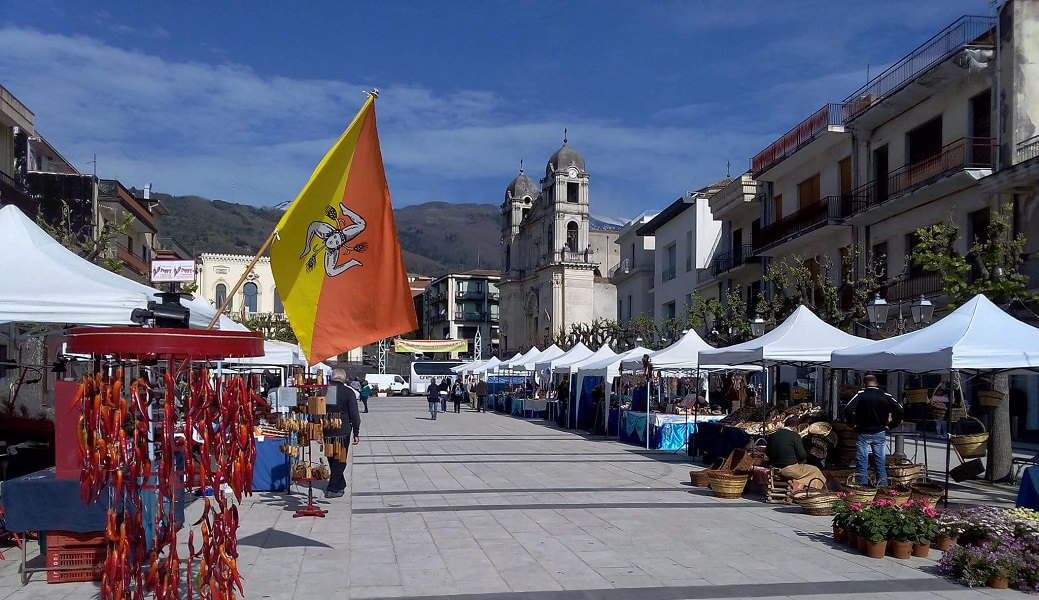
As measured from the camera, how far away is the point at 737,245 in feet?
136

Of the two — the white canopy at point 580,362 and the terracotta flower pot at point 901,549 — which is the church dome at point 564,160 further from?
the terracotta flower pot at point 901,549

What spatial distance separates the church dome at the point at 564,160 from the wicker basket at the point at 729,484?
218 feet

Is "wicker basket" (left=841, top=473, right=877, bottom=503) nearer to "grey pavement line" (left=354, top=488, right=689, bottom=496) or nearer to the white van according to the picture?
"grey pavement line" (left=354, top=488, right=689, bottom=496)

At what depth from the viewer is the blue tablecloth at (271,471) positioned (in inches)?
512

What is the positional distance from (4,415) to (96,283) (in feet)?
12.0

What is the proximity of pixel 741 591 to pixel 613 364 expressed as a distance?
55.0ft

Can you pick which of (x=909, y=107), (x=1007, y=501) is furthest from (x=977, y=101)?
(x=1007, y=501)

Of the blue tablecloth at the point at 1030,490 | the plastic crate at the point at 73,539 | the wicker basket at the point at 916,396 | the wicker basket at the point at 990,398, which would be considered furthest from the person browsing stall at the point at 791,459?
the plastic crate at the point at 73,539

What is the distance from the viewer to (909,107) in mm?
27438

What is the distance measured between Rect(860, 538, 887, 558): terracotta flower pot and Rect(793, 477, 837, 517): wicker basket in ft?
7.58

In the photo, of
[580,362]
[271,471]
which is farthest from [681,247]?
[271,471]

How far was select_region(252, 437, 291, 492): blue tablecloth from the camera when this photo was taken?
42.7ft

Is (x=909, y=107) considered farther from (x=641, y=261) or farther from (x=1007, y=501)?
(x=641, y=261)

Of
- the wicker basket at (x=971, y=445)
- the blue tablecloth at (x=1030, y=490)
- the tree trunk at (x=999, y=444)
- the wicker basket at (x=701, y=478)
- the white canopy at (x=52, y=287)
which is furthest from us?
the tree trunk at (x=999, y=444)
